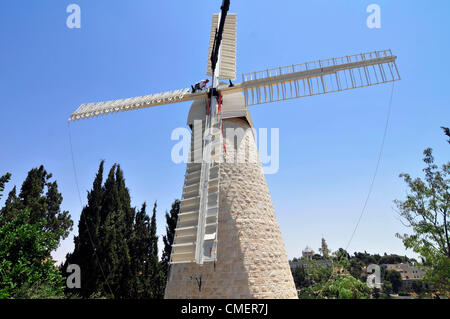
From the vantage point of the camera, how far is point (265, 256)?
9133 mm

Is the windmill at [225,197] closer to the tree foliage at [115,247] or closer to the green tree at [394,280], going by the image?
the tree foliage at [115,247]

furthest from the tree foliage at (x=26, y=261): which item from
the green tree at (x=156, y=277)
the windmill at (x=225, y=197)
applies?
the green tree at (x=156, y=277)

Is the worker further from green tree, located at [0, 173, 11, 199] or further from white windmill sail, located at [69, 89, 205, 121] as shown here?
green tree, located at [0, 173, 11, 199]

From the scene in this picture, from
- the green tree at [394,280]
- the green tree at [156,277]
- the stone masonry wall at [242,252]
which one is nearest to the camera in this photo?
the stone masonry wall at [242,252]

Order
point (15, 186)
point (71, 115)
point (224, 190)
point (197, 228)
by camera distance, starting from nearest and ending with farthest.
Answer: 1. point (197, 228)
2. point (224, 190)
3. point (71, 115)
4. point (15, 186)

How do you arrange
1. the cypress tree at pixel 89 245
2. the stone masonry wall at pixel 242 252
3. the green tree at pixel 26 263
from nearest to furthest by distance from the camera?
the green tree at pixel 26 263 < the stone masonry wall at pixel 242 252 < the cypress tree at pixel 89 245

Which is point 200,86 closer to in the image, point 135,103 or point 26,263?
point 135,103

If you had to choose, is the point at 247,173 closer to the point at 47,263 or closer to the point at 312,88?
the point at 312,88

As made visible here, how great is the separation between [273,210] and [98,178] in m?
13.4

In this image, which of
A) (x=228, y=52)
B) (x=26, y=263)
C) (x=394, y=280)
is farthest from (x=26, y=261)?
(x=394, y=280)

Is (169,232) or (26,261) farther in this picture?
(169,232)
